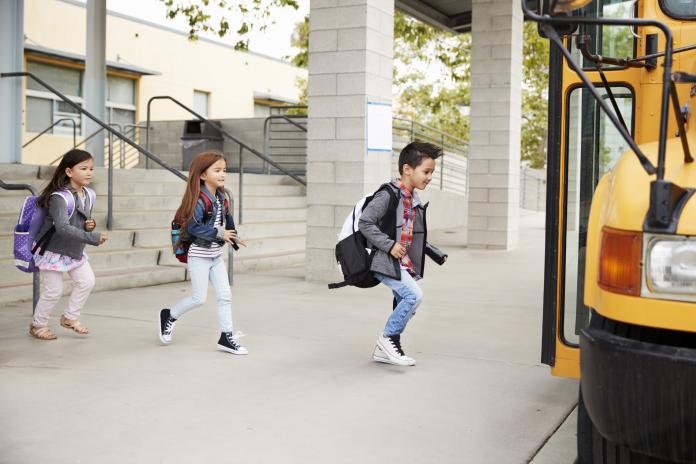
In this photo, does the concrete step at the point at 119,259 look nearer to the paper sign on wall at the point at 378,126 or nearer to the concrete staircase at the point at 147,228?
the concrete staircase at the point at 147,228

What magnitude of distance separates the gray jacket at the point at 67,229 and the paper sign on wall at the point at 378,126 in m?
4.23

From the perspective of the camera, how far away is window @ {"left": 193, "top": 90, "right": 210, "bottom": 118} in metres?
31.2

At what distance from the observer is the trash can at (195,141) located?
68.4ft

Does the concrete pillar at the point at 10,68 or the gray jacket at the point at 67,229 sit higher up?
the concrete pillar at the point at 10,68

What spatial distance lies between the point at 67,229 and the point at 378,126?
4709 mm

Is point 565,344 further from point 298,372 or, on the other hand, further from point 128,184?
point 128,184

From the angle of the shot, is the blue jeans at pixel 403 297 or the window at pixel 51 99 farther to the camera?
the window at pixel 51 99

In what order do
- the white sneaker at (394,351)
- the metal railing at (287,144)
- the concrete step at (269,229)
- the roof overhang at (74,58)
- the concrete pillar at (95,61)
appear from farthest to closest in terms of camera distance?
1. the roof overhang at (74,58)
2. the metal railing at (287,144)
3. the concrete pillar at (95,61)
4. the concrete step at (269,229)
5. the white sneaker at (394,351)

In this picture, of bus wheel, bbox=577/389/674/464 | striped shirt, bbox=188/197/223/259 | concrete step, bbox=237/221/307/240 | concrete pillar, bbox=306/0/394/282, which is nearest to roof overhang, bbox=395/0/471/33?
concrete step, bbox=237/221/307/240

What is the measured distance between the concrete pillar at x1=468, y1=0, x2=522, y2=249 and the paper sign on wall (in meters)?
5.58

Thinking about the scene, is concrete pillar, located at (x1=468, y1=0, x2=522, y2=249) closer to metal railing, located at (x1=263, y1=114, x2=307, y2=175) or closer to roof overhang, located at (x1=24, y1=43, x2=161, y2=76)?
metal railing, located at (x1=263, y1=114, x2=307, y2=175)

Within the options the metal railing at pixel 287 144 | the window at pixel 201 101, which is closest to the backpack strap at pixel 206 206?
the metal railing at pixel 287 144

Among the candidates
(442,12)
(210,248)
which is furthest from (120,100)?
(210,248)

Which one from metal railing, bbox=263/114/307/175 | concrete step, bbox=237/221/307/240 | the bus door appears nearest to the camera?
the bus door
